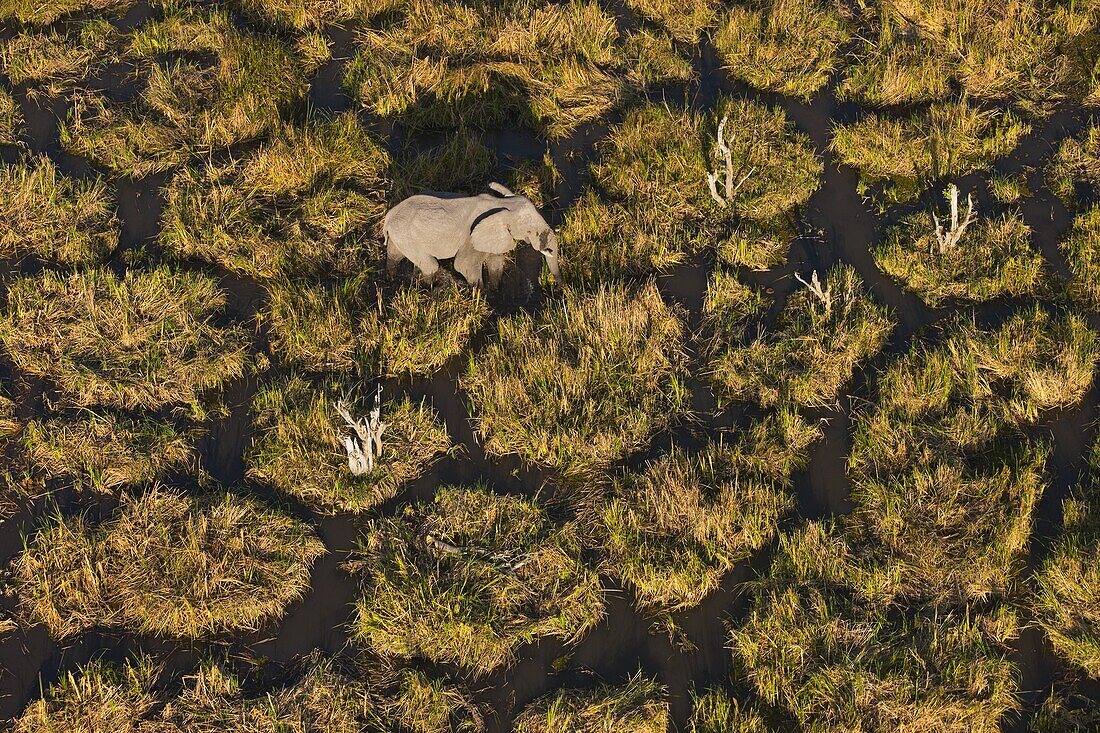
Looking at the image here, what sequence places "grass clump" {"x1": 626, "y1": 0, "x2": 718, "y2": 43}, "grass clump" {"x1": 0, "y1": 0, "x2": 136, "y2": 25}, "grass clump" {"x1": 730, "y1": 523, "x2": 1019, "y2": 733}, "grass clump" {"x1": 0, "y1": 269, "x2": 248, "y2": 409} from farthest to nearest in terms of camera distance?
"grass clump" {"x1": 0, "y1": 0, "x2": 136, "y2": 25}, "grass clump" {"x1": 626, "y1": 0, "x2": 718, "y2": 43}, "grass clump" {"x1": 0, "y1": 269, "x2": 248, "y2": 409}, "grass clump" {"x1": 730, "y1": 523, "x2": 1019, "y2": 733}

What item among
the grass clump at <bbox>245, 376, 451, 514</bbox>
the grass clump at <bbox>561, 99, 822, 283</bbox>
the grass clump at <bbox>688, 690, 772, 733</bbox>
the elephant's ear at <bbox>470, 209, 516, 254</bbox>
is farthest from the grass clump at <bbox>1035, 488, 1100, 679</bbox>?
the elephant's ear at <bbox>470, 209, 516, 254</bbox>

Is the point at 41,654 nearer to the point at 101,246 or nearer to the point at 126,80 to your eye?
the point at 101,246

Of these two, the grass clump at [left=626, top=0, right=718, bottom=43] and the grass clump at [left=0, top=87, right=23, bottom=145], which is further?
the grass clump at [left=626, top=0, right=718, bottom=43]

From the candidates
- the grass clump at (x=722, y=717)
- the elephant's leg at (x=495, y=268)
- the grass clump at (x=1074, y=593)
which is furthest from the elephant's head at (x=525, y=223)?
the grass clump at (x=1074, y=593)

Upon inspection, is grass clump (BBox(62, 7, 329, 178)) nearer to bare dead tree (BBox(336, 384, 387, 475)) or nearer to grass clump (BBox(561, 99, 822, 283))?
grass clump (BBox(561, 99, 822, 283))

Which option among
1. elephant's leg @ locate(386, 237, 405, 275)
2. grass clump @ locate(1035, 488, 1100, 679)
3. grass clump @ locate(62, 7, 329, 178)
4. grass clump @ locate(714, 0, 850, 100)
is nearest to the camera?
grass clump @ locate(1035, 488, 1100, 679)

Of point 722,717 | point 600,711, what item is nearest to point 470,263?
point 600,711

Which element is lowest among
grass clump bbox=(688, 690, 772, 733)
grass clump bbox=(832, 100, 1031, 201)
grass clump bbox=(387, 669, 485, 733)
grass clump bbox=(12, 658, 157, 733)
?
grass clump bbox=(12, 658, 157, 733)

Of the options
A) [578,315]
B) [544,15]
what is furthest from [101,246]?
[544,15]
